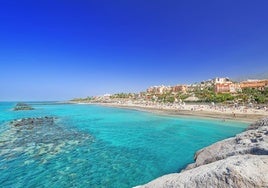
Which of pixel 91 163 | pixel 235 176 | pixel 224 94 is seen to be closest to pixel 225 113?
pixel 91 163

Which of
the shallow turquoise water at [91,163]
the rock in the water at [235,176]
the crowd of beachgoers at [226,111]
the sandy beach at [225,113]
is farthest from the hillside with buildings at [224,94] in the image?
the rock in the water at [235,176]

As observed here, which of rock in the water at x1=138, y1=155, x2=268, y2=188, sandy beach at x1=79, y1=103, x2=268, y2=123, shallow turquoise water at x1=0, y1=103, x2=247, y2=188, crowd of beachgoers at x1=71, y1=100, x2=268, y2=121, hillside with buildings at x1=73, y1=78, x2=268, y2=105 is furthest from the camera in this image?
hillside with buildings at x1=73, y1=78, x2=268, y2=105

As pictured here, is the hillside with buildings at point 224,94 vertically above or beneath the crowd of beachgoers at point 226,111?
above

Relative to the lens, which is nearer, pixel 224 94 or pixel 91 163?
pixel 91 163

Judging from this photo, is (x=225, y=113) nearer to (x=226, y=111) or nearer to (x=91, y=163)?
(x=226, y=111)

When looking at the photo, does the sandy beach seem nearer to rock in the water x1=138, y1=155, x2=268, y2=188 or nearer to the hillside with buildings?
the hillside with buildings

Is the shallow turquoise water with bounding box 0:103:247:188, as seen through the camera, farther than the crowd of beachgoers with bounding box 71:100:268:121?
No

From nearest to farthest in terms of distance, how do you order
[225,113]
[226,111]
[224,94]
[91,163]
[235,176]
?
[235,176]
[91,163]
[225,113]
[226,111]
[224,94]

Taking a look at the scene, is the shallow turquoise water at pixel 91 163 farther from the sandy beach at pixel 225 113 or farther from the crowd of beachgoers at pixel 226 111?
the crowd of beachgoers at pixel 226 111

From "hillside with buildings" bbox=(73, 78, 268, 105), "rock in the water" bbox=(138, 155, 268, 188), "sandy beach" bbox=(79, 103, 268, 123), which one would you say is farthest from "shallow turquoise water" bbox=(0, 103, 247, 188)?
"hillside with buildings" bbox=(73, 78, 268, 105)

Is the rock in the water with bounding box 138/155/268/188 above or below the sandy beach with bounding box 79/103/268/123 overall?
above

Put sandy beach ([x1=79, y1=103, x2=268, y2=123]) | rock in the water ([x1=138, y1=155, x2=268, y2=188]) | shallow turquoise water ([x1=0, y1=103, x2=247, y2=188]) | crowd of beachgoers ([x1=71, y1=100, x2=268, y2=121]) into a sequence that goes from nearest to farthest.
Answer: rock in the water ([x1=138, y1=155, x2=268, y2=188]), shallow turquoise water ([x1=0, y1=103, x2=247, y2=188]), sandy beach ([x1=79, y1=103, x2=268, y2=123]), crowd of beachgoers ([x1=71, y1=100, x2=268, y2=121])

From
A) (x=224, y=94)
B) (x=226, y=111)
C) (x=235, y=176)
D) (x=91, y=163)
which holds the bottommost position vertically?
(x=91, y=163)

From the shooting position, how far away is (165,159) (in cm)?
1373
